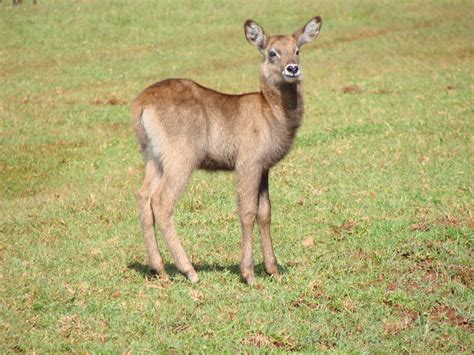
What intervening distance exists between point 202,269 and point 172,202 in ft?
3.42

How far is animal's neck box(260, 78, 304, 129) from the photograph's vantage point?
8.80 meters

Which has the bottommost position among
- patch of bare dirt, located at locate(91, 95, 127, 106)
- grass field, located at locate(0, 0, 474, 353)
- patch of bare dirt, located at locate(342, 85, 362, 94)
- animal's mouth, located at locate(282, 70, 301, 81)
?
patch of bare dirt, located at locate(91, 95, 127, 106)

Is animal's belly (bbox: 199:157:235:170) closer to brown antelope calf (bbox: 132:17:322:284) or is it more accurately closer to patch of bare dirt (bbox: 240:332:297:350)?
brown antelope calf (bbox: 132:17:322:284)

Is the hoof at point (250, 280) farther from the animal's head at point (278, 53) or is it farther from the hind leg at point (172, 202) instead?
the animal's head at point (278, 53)

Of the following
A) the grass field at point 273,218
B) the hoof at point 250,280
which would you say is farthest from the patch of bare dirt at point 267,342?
the hoof at point 250,280

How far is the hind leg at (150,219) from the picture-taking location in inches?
341

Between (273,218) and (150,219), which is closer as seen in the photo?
(150,219)

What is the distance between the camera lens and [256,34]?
29.7 ft

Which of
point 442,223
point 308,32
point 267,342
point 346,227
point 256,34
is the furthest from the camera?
point 346,227

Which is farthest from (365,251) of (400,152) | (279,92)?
(400,152)

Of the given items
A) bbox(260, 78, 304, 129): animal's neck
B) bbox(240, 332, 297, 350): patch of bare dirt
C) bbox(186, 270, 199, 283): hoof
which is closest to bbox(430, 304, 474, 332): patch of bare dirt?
bbox(240, 332, 297, 350): patch of bare dirt

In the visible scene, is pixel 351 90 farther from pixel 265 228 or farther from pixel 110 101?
pixel 265 228

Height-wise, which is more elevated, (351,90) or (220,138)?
(220,138)

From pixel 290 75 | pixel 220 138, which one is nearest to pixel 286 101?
pixel 290 75
